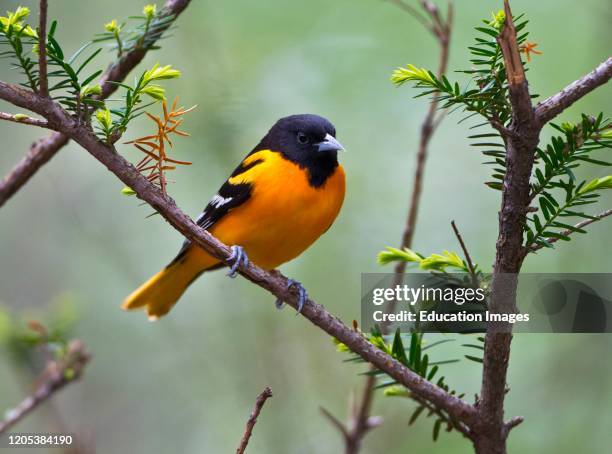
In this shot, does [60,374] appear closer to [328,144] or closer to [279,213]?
[279,213]

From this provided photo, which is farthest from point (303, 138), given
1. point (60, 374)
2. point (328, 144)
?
point (60, 374)

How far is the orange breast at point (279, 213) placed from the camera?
363cm

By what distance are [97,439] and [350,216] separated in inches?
106

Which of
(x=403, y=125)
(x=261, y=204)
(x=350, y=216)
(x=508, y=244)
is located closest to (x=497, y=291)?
(x=508, y=244)

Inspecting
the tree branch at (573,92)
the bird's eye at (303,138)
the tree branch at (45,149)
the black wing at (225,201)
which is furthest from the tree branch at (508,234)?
the bird's eye at (303,138)

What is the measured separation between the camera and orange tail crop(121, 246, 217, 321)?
4.19 m

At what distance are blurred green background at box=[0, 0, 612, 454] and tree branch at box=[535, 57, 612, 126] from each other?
297cm

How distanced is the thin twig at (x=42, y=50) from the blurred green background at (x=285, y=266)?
2685mm

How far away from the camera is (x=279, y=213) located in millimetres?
3607

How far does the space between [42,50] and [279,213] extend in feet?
6.61

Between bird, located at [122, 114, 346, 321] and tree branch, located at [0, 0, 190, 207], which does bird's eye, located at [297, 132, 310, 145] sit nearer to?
bird, located at [122, 114, 346, 321]

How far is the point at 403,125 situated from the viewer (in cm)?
635

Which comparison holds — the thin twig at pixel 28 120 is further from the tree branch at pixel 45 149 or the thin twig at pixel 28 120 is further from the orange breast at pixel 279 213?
the orange breast at pixel 279 213

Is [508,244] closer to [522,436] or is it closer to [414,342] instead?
[414,342]
